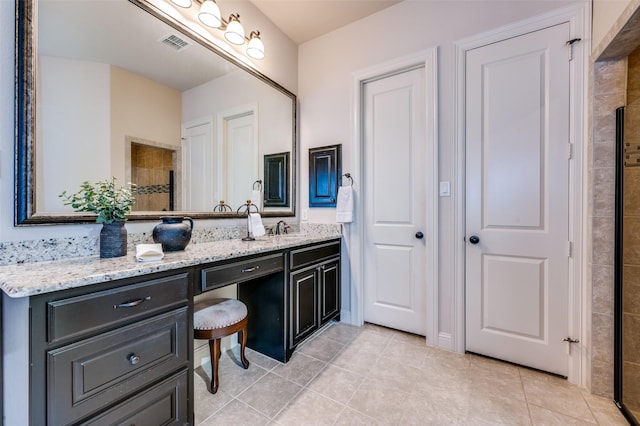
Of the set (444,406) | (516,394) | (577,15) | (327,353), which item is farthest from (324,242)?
(577,15)

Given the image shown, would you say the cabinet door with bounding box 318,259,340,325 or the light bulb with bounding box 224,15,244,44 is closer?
the light bulb with bounding box 224,15,244,44

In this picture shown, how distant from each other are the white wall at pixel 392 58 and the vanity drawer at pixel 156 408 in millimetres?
1755

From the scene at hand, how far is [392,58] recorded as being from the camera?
2.36 metres

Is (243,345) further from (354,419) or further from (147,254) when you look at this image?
(147,254)

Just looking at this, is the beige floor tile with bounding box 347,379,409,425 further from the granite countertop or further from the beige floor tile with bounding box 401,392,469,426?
the granite countertop

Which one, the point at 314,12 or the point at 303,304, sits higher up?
the point at 314,12

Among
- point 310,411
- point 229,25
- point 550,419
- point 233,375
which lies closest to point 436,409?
point 550,419

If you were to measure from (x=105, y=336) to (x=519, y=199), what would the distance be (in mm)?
2431

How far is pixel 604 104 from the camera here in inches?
61.8

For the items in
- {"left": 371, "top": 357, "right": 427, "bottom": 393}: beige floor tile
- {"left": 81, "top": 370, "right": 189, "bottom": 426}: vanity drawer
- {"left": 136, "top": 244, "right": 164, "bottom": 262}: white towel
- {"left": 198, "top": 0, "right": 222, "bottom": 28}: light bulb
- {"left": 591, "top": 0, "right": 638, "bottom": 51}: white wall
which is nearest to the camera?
{"left": 81, "top": 370, "right": 189, "bottom": 426}: vanity drawer

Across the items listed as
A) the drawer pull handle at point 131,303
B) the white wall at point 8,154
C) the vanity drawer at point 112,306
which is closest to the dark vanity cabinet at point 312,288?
the vanity drawer at point 112,306

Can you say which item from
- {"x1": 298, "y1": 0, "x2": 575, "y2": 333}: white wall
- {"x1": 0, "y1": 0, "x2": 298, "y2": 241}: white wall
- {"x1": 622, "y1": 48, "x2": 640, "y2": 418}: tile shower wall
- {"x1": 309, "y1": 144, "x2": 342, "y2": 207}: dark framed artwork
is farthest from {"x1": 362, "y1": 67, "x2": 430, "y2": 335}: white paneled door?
{"x1": 0, "y1": 0, "x2": 298, "y2": 241}: white wall

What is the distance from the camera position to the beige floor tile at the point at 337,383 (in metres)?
1.60

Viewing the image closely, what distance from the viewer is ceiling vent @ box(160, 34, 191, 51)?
5.60 feet
